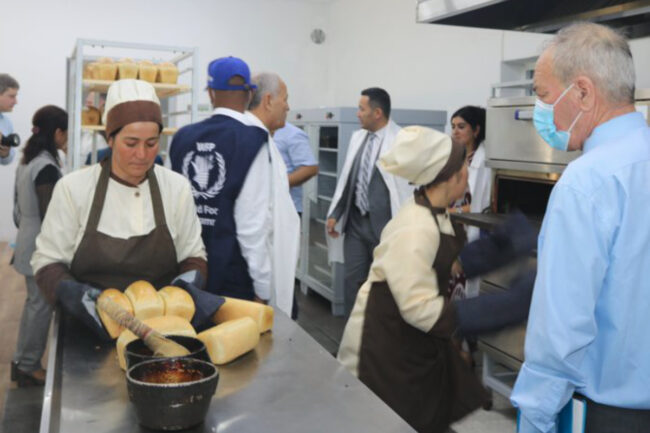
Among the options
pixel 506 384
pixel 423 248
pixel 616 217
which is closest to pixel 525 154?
pixel 506 384

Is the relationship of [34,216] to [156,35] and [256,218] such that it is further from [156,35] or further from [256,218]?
[156,35]

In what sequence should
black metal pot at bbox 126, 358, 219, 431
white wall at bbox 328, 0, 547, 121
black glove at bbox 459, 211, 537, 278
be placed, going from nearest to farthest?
black metal pot at bbox 126, 358, 219, 431 < black glove at bbox 459, 211, 537, 278 < white wall at bbox 328, 0, 547, 121

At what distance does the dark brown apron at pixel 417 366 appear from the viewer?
2047mm

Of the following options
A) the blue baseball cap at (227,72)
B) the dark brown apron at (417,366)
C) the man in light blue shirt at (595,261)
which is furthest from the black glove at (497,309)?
the blue baseball cap at (227,72)

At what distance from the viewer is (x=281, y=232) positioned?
270 cm

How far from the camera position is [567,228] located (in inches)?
54.6

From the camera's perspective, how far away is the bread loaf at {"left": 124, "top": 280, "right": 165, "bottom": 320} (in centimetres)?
166

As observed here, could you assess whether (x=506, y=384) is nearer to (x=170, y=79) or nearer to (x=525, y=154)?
(x=525, y=154)

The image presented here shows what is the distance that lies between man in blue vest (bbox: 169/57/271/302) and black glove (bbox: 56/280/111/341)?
33.5 inches

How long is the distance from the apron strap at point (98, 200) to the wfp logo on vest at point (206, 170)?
622 millimetres

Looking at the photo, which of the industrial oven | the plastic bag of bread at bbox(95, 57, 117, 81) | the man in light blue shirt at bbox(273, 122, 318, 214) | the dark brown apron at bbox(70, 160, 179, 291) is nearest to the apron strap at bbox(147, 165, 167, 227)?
the dark brown apron at bbox(70, 160, 179, 291)

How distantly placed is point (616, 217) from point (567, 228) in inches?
4.0

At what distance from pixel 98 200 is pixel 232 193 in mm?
697

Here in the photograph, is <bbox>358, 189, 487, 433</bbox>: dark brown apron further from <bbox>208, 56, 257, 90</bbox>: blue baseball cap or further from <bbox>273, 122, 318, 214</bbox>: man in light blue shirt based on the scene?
<bbox>273, 122, 318, 214</bbox>: man in light blue shirt
